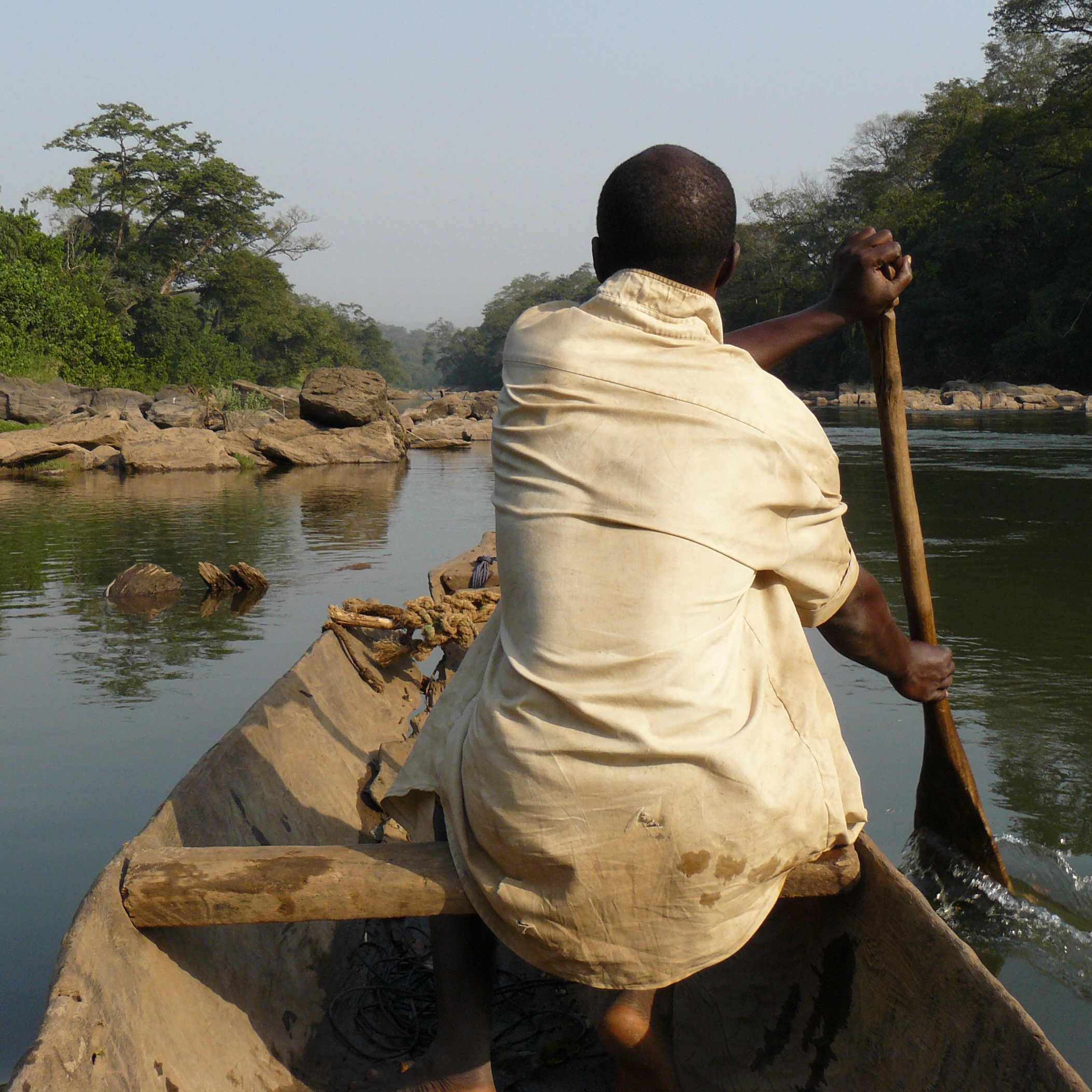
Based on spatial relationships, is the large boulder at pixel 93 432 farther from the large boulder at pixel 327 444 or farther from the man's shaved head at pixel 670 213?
the man's shaved head at pixel 670 213

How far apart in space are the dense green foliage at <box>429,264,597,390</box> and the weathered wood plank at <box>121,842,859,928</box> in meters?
65.0

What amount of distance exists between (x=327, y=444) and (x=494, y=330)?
57419mm

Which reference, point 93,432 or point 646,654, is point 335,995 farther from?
point 93,432

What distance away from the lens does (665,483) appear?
1.52m

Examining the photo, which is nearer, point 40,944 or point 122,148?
point 40,944

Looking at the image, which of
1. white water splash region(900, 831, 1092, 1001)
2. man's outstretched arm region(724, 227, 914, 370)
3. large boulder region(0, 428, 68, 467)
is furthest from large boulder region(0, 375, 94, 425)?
man's outstretched arm region(724, 227, 914, 370)

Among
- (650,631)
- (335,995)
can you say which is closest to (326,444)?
(335,995)

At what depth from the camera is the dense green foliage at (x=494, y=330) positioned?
72.9 meters

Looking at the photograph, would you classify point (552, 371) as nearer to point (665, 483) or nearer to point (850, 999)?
point (665, 483)

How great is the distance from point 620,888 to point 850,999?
66 cm

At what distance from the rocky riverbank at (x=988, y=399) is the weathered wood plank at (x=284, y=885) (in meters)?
26.6

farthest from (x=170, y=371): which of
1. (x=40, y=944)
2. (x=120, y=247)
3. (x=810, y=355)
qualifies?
(x=40, y=944)

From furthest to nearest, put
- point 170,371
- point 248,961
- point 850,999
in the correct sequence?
point 170,371 < point 248,961 < point 850,999

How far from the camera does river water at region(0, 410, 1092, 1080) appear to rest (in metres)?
3.14
